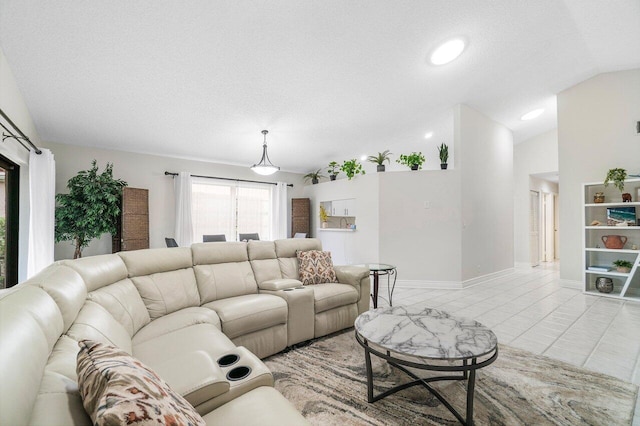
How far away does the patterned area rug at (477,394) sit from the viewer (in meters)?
1.68

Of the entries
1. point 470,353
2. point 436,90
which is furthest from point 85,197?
point 436,90

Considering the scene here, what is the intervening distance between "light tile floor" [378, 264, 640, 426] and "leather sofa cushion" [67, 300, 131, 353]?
9.68ft

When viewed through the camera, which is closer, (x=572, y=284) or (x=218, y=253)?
(x=218, y=253)

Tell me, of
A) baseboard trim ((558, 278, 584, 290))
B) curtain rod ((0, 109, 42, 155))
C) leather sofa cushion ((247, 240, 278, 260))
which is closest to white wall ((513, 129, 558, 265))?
baseboard trim ((558, 278, 584, 290))

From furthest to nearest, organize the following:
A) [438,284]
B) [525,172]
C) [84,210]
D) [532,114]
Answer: [525,172]
[532,114]
[438,284]
[84,210]

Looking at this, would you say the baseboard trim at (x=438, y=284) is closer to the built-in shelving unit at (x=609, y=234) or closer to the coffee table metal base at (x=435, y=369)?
the built-in shelving unit at (x=609, y=234)

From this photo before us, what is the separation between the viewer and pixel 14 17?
231cm

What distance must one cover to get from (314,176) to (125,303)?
554 cm

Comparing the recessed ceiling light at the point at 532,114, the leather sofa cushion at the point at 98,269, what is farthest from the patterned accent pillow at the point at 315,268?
the recessed ceiling light at the point at 532,114

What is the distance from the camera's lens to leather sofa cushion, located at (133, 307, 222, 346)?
76.9 inches

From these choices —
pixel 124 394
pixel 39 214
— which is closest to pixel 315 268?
pixel 124 394

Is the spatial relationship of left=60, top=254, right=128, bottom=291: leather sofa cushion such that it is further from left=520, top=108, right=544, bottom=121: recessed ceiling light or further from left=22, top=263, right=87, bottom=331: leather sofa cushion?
left=520, top=108, right=544, bottom=121: recessed ceiling light

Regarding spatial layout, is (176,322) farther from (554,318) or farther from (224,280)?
(554,318)

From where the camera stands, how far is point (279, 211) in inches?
277
